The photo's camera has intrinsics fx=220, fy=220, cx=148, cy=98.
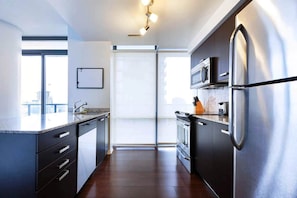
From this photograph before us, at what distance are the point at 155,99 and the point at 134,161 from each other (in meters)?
1.83

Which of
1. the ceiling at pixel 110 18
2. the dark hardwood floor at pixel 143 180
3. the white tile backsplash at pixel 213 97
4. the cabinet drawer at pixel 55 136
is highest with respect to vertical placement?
the ceiling at pixel 110 18

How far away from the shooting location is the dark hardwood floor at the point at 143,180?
2.67m

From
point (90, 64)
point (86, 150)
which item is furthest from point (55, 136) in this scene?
point (90, 64)

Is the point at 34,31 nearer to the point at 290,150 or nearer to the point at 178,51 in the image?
the point at 178,51

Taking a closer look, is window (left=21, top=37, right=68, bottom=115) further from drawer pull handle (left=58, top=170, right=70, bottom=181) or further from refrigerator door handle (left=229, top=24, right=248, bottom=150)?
refrigerator door handle (left=229, top=24, right=248, bottom=150)

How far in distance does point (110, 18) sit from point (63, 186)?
2468mm

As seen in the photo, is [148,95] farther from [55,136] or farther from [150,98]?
[55,136]

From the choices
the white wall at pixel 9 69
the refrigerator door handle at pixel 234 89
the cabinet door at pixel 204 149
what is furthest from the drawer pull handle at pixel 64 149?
the white wall at pixel 9 69

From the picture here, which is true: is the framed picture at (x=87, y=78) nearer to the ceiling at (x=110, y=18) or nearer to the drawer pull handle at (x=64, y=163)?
the ceiling at (x=110, y=18)

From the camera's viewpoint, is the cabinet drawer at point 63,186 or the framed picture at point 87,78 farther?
the framed picture at point 87,78

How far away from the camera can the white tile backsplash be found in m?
3.65

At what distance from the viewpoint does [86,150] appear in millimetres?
2791

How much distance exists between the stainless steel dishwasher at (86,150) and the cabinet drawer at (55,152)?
213 millimetres

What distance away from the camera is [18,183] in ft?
4.91
